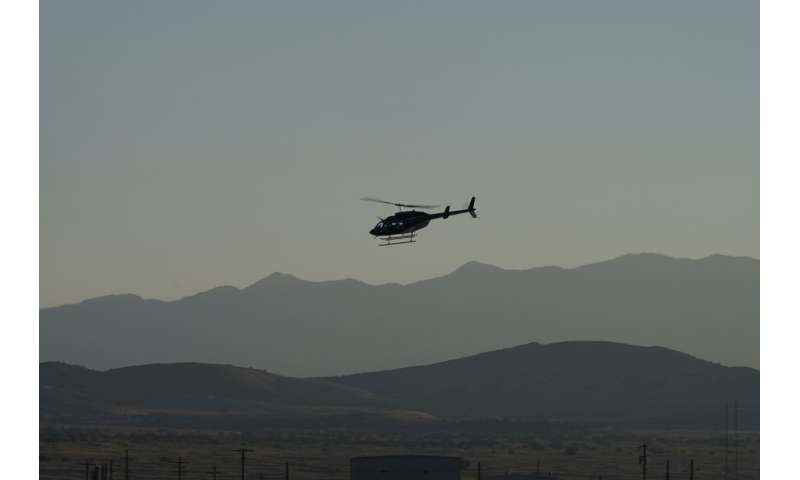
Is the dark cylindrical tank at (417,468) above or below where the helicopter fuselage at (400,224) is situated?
below

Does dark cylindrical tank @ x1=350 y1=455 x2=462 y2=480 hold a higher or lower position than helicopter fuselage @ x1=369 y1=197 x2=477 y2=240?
lower

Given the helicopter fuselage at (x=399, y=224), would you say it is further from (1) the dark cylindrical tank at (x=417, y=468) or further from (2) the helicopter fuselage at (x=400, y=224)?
(1) the dark cylindrical tank at (x=417, y=468)

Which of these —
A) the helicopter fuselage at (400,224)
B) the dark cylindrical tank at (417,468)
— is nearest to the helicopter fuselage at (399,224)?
the helicopter fuselage at (400,224)

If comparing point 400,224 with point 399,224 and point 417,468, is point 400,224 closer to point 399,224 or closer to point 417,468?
point 399,224

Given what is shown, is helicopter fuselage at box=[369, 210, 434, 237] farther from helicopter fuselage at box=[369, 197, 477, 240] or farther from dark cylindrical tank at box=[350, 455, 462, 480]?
dark cylindrical tank at box=[350, 455, 462, 480]

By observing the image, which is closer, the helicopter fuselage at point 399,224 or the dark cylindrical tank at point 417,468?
the helicopter fuselage at point 399,224

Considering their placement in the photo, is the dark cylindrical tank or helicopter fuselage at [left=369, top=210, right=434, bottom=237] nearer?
helicopter fuselage at [left=369, top=210, right=434, bottom=237]

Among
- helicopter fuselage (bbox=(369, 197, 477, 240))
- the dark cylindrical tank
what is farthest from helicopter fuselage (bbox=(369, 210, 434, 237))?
the dark cylindrical tank

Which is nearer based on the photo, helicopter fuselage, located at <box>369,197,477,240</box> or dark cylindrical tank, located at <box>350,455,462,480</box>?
helicopter fuselage, located at <box>369,197,477,240</box>

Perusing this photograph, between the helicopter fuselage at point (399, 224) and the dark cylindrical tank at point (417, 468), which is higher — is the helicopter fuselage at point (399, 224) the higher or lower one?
the higher one

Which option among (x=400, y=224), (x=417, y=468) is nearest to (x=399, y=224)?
(x=400, y=224)

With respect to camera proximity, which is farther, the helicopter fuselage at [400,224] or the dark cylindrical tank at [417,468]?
the dark cylindrical tank at [417,468]
